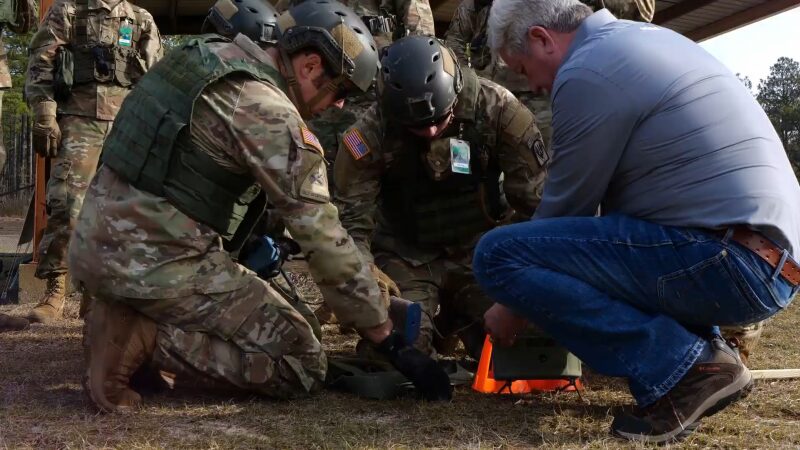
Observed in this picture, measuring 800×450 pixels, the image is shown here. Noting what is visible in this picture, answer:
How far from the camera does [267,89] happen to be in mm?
3029

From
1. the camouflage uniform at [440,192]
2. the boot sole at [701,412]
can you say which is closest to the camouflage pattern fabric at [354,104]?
the camouflage uniform at [440,192]

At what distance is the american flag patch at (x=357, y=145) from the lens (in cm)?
397

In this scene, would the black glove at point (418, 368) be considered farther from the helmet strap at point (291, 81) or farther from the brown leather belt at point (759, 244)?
the brown leather belt at point (759, 244)

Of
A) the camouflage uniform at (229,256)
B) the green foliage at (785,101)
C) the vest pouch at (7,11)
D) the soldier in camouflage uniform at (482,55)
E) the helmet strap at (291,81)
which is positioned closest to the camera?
the camouflage uniform at (229,256)

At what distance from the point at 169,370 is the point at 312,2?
159 centimetres

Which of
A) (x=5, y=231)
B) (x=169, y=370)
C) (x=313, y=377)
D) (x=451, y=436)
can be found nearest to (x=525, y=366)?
(x=451, y=436)

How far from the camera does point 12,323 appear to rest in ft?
17.0

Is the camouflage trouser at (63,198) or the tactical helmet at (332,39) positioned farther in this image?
the camouflage trouser at (63,198)

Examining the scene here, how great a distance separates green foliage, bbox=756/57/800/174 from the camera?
1555 centimetres

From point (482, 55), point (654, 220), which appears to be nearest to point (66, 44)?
point (482, 55)

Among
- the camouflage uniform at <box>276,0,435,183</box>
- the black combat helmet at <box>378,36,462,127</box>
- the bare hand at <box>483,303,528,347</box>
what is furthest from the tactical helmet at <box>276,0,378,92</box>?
the camouflage uniform at <box>276,0,435,183</box>

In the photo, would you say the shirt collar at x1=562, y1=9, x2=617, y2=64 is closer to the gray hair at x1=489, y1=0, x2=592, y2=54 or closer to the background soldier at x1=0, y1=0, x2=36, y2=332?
the gray hair at x1=489, y1=0, x2=592, y2=54

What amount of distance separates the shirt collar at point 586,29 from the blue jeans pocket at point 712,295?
2.65 feet

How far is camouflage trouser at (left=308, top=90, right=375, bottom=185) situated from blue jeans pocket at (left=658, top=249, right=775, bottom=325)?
3268 millimetres
